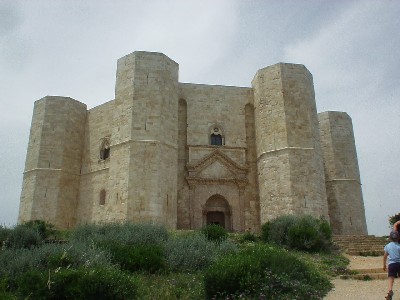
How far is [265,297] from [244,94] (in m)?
15.7

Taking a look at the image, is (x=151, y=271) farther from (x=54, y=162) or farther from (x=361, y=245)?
(x=54, y=162)

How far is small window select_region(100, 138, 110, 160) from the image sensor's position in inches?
797

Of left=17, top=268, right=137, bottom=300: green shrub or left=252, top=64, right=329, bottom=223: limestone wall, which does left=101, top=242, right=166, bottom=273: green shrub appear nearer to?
left=17, top=268, right=137, bottom=300: green shrub

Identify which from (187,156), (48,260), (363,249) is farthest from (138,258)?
(187,156)

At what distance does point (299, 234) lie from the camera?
12188 mm

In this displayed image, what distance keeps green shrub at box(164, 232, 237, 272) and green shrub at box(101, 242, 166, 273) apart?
312mm

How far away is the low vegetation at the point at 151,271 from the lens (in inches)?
215

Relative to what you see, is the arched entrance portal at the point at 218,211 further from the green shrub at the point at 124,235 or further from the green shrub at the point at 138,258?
the green shrub at the point at 138,258

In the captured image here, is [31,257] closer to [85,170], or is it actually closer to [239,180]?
[239,180]

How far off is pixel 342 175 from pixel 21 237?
17535 mm

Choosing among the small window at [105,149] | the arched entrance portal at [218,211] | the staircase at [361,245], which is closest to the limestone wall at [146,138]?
the arched entrance portal at [218,211]

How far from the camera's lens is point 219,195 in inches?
733

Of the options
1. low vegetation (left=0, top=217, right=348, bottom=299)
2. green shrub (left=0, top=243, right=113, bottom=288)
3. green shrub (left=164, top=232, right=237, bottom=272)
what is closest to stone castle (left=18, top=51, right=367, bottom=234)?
low vegetation (left=0, top=217, right=348, bottom=299)

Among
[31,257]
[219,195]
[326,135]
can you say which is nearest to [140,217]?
[219,195]
